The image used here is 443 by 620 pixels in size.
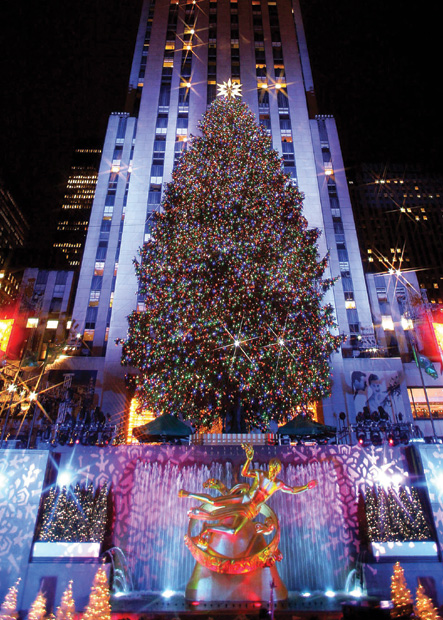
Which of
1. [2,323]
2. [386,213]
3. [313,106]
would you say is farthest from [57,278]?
[386,213]

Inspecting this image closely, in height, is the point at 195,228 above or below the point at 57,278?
below

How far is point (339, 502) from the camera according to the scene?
1120 cm

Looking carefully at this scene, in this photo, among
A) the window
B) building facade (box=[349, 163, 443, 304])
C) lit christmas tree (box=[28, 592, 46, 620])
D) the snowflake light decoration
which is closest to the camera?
lit christmas tree (box=[28, 592, 46, 620])

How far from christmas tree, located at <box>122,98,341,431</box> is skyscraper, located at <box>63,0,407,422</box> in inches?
400

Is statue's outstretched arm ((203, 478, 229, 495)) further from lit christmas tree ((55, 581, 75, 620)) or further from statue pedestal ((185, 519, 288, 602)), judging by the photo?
lit christmas tree ((55, 581, 75, 620))

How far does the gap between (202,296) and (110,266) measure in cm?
2102

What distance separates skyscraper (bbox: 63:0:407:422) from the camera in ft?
103

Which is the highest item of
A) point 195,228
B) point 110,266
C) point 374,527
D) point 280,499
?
point 110,266

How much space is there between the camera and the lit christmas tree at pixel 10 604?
852 centimetres

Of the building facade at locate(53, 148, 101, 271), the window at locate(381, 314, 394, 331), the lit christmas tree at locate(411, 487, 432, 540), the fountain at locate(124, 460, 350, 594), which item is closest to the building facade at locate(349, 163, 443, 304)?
the window at locate(381, 314, 394, 331)

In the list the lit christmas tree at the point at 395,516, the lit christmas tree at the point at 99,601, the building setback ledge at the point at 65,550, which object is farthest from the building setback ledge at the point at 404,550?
the building setback ledge at the point at 65,550

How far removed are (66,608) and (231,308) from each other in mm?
11166

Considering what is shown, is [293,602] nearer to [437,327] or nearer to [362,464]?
[362,464]

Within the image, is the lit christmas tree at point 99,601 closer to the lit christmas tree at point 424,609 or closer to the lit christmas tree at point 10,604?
the lit christmas tree at point 10,604
